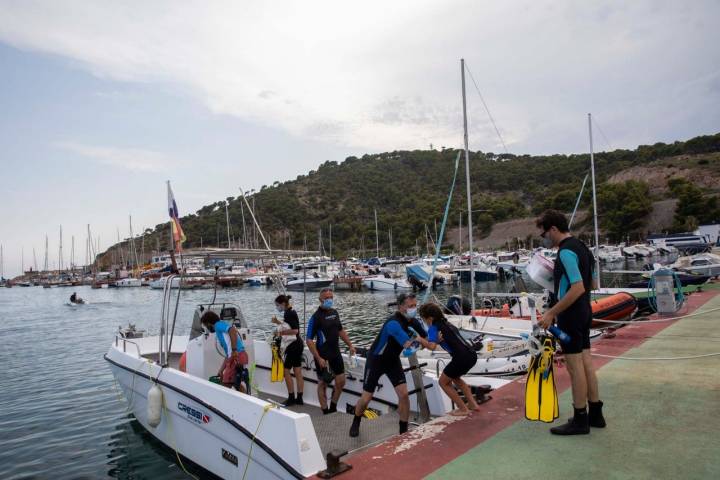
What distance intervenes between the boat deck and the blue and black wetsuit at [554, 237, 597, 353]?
7.92 feet

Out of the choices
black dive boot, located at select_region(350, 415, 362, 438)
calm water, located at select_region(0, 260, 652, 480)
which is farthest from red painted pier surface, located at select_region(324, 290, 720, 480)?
calm water, located at select_region(0, 260, 652, 480)

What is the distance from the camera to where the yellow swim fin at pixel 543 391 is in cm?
454

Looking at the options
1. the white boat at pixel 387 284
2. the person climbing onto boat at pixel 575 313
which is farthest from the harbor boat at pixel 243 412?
the white boat at pixel 387 284

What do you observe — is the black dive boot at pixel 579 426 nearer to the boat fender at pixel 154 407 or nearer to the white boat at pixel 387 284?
the boat fender at pixel 154 407

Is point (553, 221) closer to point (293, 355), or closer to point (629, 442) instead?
point (629, 442)

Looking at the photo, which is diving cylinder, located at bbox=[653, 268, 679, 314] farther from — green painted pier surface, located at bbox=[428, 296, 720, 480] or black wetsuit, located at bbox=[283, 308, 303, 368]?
black wetsuit, located at bbox=[283, 308, 303, 368]

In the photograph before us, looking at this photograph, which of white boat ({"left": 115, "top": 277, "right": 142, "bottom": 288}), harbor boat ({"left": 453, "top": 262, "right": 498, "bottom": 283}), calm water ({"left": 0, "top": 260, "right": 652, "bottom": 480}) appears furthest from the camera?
white boat ({"left": 115, "top": 277, "right": 142, "bottom": 288})

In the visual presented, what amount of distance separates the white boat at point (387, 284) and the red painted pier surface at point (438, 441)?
131 ft

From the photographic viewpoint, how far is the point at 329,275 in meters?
57.1

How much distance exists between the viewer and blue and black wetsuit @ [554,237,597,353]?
14.1ft

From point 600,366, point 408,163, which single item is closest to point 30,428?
point 600,366

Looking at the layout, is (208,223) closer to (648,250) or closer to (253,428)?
(648,250)

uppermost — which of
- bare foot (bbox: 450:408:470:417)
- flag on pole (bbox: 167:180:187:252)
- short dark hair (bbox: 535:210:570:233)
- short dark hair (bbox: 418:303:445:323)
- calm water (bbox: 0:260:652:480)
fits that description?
flag on pole (bbox: 167:180:187:252)

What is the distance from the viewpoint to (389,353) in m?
5.55
